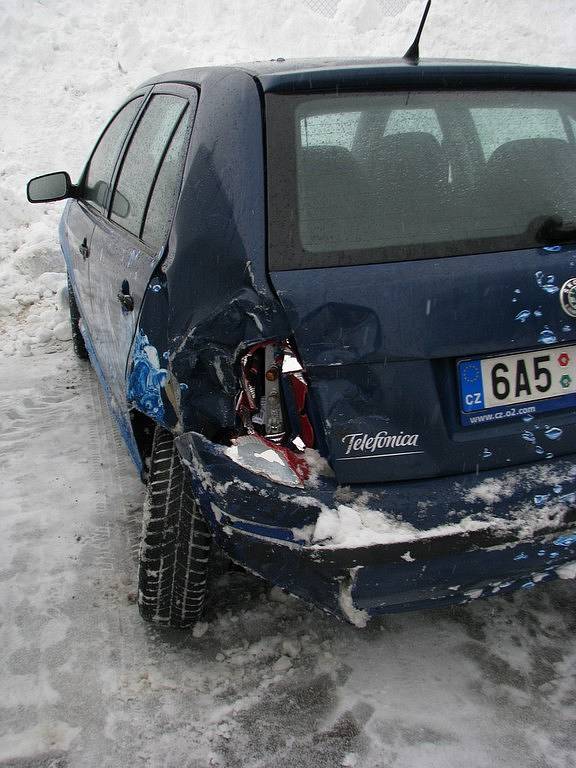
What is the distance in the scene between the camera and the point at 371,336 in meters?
2.03

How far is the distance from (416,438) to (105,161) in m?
2.63

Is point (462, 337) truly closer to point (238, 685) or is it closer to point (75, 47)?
point (238, 685)

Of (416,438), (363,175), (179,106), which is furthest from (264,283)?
(179,106)

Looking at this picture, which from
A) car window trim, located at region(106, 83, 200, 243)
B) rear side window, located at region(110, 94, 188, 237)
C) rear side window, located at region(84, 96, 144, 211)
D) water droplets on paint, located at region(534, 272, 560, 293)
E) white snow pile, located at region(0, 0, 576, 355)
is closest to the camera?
water droplets on paint, located at region(534, 272, 560, 293)

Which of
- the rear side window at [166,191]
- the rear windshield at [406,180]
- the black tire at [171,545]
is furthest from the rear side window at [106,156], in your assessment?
the black tire at [171,545]

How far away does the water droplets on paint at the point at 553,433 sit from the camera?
2.15 metres

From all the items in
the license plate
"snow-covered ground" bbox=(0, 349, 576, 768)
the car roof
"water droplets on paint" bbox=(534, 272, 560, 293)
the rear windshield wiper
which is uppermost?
the car roof

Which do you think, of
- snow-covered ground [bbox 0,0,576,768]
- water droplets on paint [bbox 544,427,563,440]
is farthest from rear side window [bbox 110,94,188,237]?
water droplets on paint [bbox 544,427,563,440]

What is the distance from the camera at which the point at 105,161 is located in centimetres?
395

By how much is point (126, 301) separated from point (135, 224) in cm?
43

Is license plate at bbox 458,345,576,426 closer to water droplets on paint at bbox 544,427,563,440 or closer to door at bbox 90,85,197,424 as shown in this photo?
water droplets on paint at bbox 544,427,563,440

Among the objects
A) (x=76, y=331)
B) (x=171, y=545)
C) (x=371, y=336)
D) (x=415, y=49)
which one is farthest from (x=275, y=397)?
(x=76, y=331)

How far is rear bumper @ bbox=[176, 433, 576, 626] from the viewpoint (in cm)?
202

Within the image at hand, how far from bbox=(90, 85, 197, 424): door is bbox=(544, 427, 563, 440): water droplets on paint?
50.5 inches
